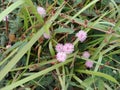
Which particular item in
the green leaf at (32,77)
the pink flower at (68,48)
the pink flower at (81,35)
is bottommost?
the green leaf at (32,77)

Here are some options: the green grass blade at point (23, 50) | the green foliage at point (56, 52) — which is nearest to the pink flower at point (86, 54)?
the green foliage at point (56, 52)

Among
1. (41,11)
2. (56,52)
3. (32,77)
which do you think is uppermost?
(41,11)

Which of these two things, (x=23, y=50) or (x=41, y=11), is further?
(x=41, y=11)

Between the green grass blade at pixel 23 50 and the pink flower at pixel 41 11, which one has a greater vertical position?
the pink flower at pixel 41 11

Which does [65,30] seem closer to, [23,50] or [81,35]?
[81,35]

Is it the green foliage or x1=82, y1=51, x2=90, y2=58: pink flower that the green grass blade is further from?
x1=82, y1=51, x2=90, y2=58: pink flower

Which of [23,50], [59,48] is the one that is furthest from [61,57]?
[23,50]

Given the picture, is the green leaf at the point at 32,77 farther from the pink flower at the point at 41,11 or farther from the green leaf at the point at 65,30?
the pink flower at the point at 41,11

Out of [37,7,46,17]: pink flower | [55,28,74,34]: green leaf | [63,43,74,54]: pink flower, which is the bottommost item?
[63,43,74,54]: pink flower

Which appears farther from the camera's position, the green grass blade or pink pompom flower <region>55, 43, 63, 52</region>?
pink pompom flower <region>55, 43, 63, 52</region>

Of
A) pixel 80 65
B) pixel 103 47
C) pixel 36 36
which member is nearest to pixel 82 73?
pixel 80 65

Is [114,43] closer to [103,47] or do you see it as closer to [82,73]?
[103,47]

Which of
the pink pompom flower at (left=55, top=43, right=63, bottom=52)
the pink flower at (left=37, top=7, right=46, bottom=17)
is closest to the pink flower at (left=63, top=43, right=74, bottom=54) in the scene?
the pink pompom flower at (left=55, top=43, right=63, bottom=52)
